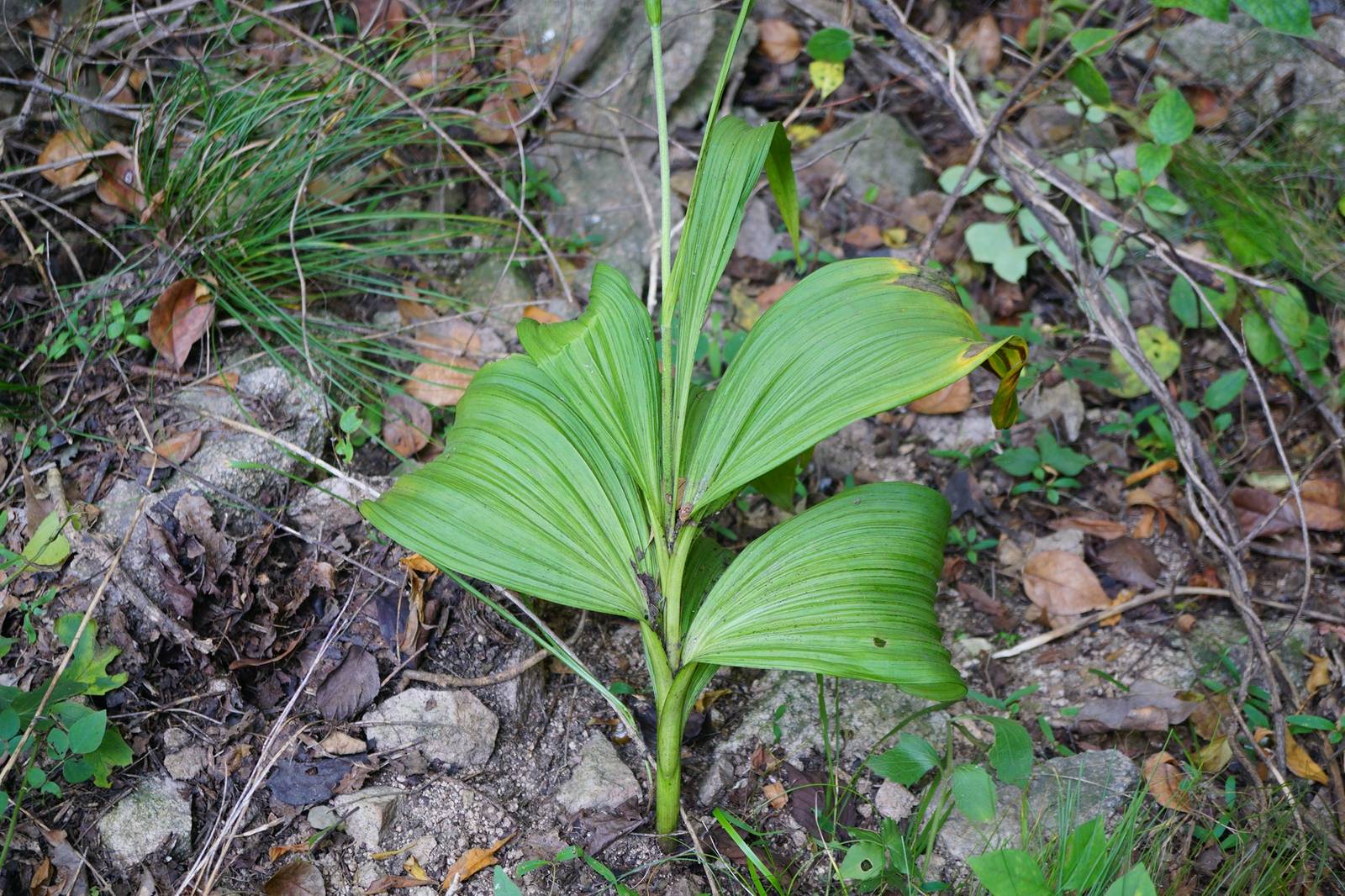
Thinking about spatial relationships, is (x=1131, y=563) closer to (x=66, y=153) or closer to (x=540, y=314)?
(x=540, y=314)

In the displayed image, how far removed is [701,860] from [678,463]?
69 centimetres

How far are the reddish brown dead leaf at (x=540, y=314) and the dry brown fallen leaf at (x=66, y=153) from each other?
1.14 metres

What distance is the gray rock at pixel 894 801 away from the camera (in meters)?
1.79

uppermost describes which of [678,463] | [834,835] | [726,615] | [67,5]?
[67,5]

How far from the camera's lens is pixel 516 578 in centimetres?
149

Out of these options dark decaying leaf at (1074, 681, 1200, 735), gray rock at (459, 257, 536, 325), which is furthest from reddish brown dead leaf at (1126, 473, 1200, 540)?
gray rock at (459, 257, 536, 325)

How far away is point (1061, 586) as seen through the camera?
2.23 metres

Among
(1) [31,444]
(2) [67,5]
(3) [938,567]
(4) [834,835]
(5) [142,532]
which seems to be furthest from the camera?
(2) [67,5]

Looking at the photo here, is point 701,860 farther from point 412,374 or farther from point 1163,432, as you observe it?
point 1163,432

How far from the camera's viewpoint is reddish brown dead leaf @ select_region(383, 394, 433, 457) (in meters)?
2.23

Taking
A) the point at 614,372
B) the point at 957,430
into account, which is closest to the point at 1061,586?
the point at 957,430

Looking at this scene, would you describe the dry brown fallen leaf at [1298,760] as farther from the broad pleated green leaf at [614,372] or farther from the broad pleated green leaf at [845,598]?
the broad pleated green leaf at [614,372]

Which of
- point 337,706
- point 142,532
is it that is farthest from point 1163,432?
point 142,532

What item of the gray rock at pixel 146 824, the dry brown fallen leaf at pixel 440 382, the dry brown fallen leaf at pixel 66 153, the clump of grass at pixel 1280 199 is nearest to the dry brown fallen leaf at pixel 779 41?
the clump of grass at pixel 1280 199
